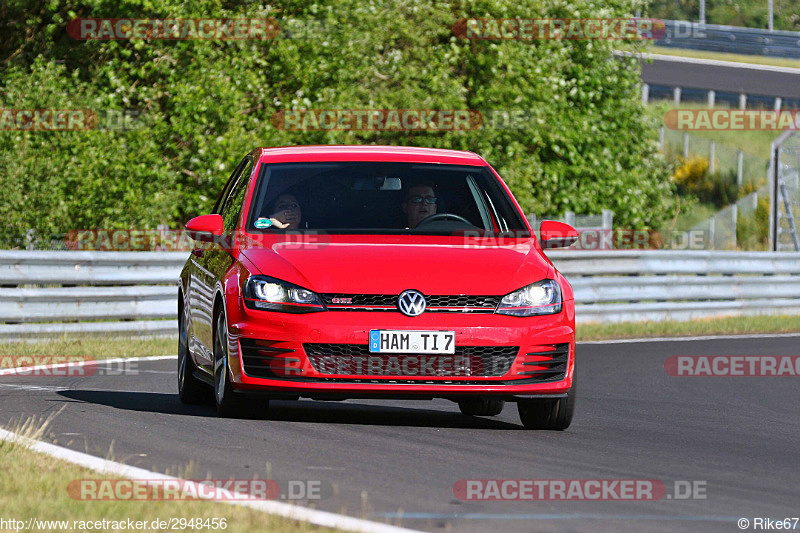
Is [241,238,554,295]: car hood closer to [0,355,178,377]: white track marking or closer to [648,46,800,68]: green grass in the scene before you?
[0,355,178,377]: white track marking

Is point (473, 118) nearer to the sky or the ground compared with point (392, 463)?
nearer to the ground

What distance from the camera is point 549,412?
887cm

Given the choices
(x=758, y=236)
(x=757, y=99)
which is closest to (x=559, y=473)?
(x=758, y=236)

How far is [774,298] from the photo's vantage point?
22.7m

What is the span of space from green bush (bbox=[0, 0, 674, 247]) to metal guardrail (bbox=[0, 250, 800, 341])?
15.1ft

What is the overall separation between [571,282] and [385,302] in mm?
11690

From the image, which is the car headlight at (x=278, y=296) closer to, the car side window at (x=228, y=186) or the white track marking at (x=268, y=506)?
the white track marking at (x=268, y=506)

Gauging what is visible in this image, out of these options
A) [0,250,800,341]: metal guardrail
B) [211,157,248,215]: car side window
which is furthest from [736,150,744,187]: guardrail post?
[211,157,248,215]: car side window

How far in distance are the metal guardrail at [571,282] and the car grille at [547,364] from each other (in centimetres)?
787

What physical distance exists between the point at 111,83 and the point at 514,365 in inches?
693

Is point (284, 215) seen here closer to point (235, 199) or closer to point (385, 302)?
point (235, 199)

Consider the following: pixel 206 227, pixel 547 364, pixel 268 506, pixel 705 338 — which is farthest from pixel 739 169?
pixel 268 506

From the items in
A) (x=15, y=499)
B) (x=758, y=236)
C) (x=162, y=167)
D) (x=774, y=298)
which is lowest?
(x=758, y=236)

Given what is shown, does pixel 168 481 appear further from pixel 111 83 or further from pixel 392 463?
pixel 111 83
